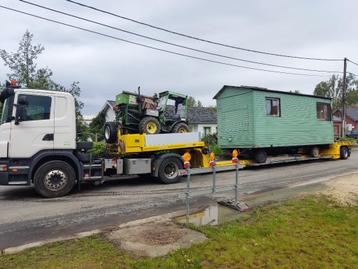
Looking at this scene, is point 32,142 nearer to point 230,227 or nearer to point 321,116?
point 230,227

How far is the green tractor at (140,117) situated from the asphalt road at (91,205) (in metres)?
1.77

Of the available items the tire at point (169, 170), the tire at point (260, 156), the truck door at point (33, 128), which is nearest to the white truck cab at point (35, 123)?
the truck door at point (33, 128)

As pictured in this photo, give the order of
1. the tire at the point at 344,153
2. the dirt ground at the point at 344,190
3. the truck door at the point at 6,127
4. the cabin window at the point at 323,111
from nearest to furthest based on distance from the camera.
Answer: the dirt ground at the point at 344,190
the truck door at the point at 6,127
the cabin window at the point at 323,111
the tire at the point at 344,153

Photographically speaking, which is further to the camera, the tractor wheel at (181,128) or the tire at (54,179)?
the tractor wheel at (181,128)

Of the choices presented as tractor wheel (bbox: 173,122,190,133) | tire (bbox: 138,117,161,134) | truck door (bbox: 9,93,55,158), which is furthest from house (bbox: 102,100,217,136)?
truck door (bbox: 9,93,55,158)

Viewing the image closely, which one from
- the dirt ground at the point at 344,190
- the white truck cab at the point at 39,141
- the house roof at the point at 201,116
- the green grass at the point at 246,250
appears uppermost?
the house roof at the point at 201,116

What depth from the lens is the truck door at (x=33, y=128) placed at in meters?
6.95

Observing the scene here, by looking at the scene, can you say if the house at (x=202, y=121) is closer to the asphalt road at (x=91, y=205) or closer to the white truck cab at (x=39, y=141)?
the asphalt road at (x=91, y=205)

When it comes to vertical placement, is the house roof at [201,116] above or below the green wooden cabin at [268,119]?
above

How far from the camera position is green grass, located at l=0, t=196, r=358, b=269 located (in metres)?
3.45

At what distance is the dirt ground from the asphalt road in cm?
99

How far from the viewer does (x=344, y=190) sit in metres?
7.23

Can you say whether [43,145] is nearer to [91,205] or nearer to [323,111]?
[91,205]

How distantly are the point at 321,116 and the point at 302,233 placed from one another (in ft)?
42.7
